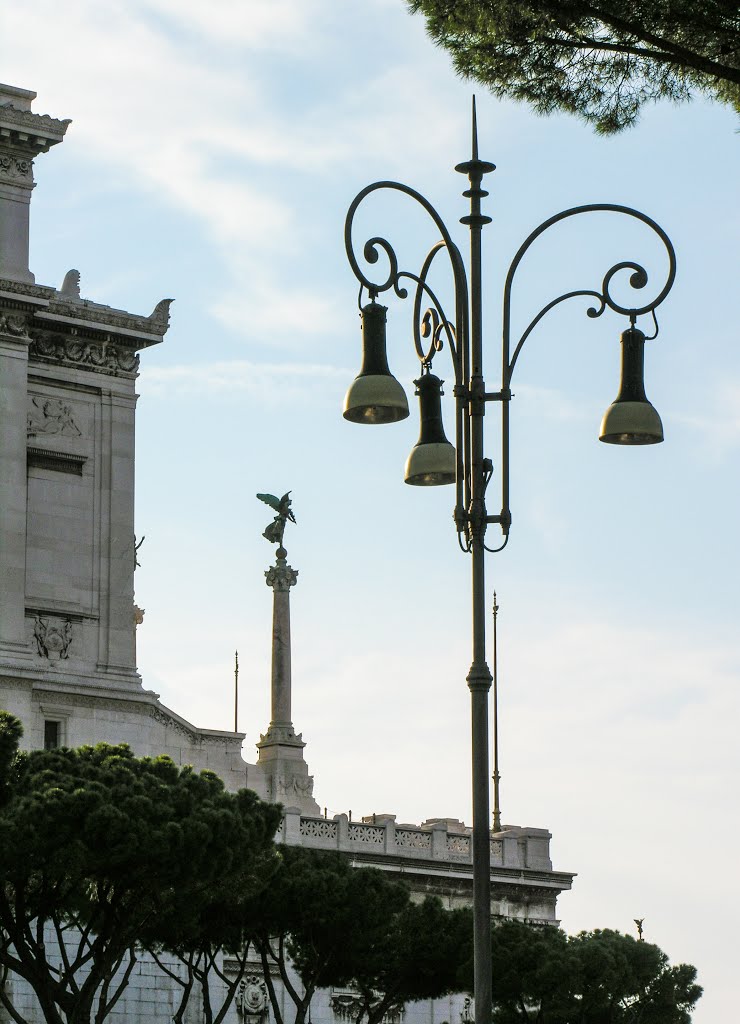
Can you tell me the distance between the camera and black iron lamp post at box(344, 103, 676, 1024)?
62.1ft

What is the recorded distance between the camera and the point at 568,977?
163 ft

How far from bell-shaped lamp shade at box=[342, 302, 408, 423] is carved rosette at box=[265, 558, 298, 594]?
42.1 meters

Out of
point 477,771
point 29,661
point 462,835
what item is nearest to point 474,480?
point 477,771

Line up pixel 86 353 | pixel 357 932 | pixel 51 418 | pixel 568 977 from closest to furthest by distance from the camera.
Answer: pixel 357 932 < pixel 568 977 < pixel 51 418 < pixel 86 353

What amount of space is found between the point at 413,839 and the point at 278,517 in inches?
409

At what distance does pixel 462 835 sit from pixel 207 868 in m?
22.2

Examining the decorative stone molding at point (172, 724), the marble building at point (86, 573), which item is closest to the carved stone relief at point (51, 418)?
the marble building at point (86, 573)

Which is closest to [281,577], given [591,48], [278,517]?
[278,517]

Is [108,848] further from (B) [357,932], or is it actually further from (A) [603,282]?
(A) [603,282]

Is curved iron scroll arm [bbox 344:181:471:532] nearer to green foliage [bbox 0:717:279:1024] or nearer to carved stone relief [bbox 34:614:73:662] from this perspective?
green foliage [bbox 0:717:279:1024]

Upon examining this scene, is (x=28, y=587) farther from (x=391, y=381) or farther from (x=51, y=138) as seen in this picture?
(x=391, y=381)

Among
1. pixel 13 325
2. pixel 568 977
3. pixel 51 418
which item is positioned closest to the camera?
pixel 568 977

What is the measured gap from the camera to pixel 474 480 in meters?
19.2

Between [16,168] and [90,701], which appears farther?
[16,168]
